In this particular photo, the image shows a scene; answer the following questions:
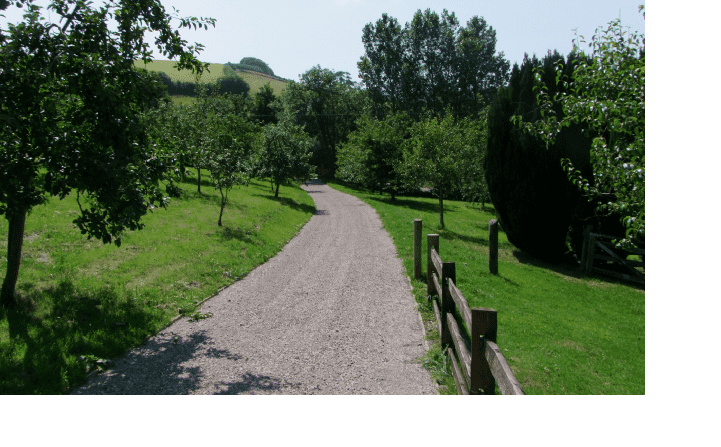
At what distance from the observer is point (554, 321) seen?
9.12 metres

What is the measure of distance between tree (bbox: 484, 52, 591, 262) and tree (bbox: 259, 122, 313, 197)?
57.8 ft

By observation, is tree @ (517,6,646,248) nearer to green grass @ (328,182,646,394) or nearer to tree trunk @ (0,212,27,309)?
green grass @ (328,182,646,394)

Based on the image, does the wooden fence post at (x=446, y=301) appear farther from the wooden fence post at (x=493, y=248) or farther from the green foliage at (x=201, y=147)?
the wooden fence post at (x=493, y=248)

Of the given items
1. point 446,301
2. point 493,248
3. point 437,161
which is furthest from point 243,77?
point 446,301

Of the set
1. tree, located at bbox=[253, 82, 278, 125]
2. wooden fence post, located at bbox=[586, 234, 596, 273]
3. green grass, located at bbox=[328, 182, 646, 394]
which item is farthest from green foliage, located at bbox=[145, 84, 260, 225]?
tree, located at bbox=[253, 82, 278, 125]

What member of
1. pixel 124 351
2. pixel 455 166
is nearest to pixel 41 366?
pixel 124 351

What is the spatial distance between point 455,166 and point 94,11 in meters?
18.5

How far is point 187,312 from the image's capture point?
342 inches

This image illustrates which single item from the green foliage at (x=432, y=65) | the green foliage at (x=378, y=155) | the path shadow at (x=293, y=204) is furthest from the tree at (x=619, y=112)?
the green foliage at (x=432, y=65)

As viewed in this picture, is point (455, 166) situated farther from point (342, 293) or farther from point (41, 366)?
point (41, 366)

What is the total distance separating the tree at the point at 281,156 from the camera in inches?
1233

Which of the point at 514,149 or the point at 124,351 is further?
the point at 514,149

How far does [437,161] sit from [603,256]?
10170 mm

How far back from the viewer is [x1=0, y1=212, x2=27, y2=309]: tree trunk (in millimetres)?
7246
